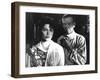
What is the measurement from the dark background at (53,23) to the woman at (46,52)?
3cm

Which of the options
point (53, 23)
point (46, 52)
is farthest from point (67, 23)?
point (46, 52)

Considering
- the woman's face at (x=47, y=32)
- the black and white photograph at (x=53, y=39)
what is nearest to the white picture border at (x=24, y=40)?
the black and white photograph at (x=53, y=39)

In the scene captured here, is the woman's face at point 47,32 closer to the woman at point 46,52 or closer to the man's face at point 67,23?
the woman at point 46,52

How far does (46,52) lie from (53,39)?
3.9 inches

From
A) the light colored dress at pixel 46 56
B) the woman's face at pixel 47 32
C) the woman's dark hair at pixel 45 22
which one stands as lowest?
the light colored dress at pixel 46 56

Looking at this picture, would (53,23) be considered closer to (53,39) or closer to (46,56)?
(53,39)

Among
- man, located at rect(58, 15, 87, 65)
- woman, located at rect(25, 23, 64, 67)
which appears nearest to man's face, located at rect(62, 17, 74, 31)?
man, located at rect(58, 15, 87, 65)

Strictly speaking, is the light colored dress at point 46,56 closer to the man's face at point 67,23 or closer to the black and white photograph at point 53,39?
the black and white photograph at point 53,39

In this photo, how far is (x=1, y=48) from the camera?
5.26ft

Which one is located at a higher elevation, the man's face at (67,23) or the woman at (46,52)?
the man's face at (67,23)

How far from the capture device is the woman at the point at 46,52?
1.68 m

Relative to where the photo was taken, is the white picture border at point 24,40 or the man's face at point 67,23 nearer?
the white picture border at point 24,40

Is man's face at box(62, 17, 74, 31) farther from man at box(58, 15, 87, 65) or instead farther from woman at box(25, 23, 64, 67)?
woman at box(25, 23, 64, 67)

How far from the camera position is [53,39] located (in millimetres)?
1739
